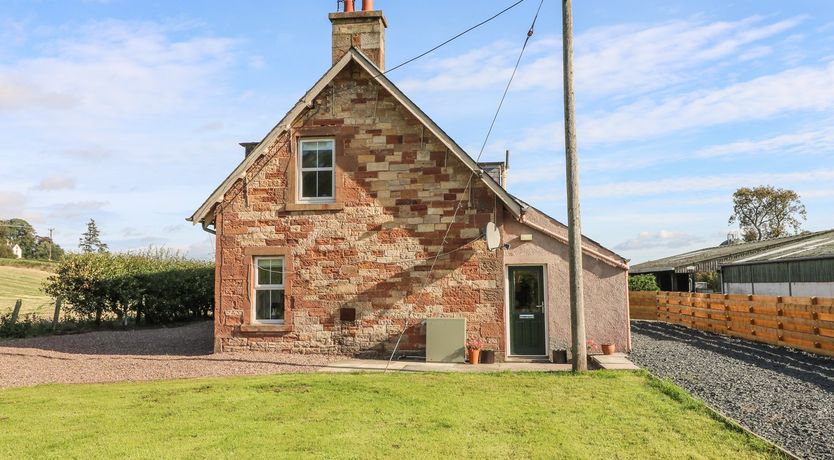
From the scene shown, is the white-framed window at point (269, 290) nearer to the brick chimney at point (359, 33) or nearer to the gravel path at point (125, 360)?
the gravel path at point (125, 360)

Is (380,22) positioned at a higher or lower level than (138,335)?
higher

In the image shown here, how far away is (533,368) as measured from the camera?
46.5 feet

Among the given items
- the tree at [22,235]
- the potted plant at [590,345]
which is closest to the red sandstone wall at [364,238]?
the potted plant at [590,345]

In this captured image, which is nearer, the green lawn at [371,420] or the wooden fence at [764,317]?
the green lawn at [371,420]

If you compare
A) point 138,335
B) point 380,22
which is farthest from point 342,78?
point 138,335

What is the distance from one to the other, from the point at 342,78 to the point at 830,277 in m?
20.7

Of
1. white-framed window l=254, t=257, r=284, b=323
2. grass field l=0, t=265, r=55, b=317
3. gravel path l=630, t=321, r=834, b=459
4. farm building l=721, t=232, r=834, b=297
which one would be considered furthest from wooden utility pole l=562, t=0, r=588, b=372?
grass field l=0, t=265, r=55, b=317

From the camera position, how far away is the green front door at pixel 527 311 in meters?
15.9

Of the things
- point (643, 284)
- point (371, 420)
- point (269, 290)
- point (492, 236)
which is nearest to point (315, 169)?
point (269, 290)

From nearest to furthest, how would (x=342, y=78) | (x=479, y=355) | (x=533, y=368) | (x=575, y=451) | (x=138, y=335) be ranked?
(x=575, y=451)
(x=533, y=368)
(x=479, y=355)
(x=342, y=78)
(x=138, y=335)

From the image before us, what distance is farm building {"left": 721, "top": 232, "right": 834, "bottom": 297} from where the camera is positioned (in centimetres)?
2559

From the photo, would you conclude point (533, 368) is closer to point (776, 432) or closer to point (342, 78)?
point (776, 432)

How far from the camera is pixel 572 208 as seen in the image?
12891 mm

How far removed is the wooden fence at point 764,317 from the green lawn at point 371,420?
22.6ft
